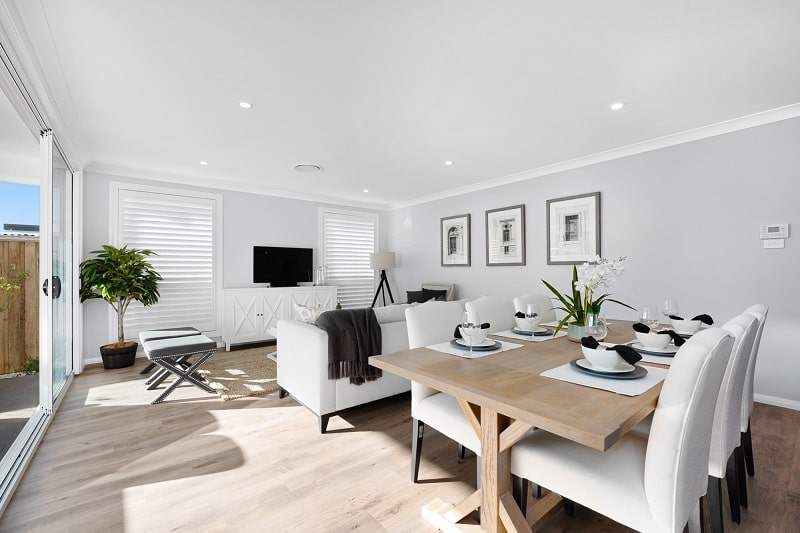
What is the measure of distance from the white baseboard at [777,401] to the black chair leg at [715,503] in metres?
2.52

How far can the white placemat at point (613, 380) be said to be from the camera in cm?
119

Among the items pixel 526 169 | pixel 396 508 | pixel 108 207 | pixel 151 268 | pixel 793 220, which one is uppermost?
pixel 526 169

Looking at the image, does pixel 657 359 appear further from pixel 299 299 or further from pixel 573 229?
pixel 299 299

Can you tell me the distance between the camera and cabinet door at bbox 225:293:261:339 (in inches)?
198

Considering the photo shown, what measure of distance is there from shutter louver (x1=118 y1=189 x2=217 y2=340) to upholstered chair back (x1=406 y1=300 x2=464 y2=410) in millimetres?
4096

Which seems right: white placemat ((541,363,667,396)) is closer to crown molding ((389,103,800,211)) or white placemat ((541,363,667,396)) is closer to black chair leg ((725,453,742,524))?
black chair leg ((725,453,742,524))

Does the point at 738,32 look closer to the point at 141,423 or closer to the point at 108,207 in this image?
the point at 141,423

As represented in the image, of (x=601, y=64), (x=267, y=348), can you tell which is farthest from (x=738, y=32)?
(x=267, y=348)

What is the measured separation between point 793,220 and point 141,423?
544 cm

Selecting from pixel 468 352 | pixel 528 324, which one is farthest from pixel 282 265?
pixel 468 352

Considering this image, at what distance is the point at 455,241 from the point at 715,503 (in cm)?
465

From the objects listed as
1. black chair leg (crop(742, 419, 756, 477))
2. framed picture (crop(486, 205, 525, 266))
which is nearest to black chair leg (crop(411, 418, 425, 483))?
black chair leg (crop(742, 419, 756, 477))

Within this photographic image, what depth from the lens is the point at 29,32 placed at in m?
1.95

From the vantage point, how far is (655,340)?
1658mm
